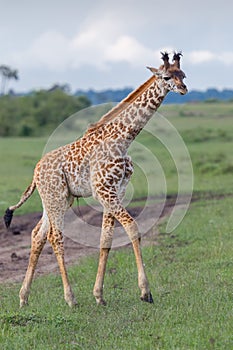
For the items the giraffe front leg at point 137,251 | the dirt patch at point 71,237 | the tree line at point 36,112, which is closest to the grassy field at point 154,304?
the giraffe front leg at point 137,251

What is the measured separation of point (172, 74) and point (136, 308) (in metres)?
2.54

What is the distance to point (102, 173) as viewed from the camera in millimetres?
8133

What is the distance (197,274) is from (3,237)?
5070mm

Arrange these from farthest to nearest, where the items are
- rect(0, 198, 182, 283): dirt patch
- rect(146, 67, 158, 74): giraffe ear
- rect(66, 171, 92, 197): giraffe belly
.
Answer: rect(0, 198, 182, 283): dirt patch
rect(66, 171, 92, 197): giraffe belly
rect(146, 67, 158, 74): giraffe ear

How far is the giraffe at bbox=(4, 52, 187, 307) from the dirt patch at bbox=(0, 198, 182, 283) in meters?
1.88

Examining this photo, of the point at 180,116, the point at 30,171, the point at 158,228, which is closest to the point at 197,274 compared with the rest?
the point at 158,228

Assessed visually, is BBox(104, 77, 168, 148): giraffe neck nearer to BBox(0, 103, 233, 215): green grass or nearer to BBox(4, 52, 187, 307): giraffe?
BBox(4, 52, 187, 307): giraffe

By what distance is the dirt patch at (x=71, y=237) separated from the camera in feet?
35.8

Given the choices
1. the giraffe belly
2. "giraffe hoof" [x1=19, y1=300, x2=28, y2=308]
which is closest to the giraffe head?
the giraffe belly

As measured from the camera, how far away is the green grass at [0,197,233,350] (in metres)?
6.41

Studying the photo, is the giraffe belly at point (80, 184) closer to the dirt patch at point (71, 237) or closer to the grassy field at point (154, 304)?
the grassy field at point (154, 304)

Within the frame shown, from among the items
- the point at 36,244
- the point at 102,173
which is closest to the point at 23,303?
the point at 36,244

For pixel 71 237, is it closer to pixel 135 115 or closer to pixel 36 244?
pixel 36 244

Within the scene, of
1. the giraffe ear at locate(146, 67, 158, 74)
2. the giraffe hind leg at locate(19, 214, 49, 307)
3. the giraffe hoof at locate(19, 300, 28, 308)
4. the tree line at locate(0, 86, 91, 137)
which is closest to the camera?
the giraffe ear at locate(146, 67, 158, 74)
